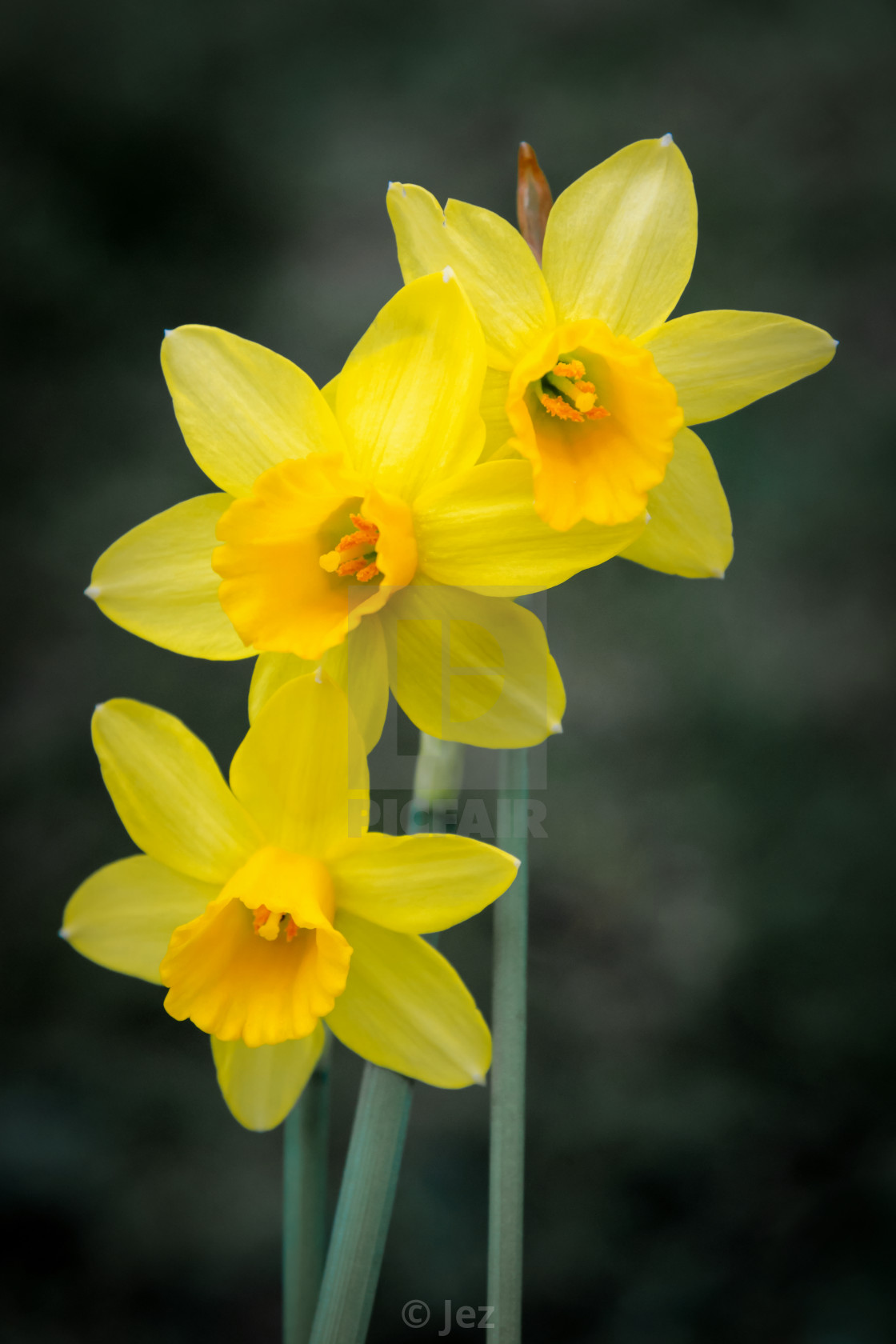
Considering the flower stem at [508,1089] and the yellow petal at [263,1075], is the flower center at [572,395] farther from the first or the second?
the yellow petal at [263,1075]

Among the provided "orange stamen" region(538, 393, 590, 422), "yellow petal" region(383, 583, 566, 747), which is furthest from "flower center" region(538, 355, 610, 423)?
"yellow petal" region(383, 583, 566, 747)

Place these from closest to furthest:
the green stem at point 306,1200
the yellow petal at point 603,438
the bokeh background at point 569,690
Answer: the yellow petal at point 603,438 → the green stem at point 306,1200 → the bokeh background at point 569,690

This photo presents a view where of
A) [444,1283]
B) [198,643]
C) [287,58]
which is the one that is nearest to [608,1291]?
[444,1283]

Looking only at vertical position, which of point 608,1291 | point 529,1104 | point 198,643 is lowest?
point 608,1291

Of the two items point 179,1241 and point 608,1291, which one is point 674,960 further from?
point 179,1241

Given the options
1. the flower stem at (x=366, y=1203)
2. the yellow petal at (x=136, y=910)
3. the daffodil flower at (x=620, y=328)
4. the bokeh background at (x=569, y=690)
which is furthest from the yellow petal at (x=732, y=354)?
the bokeh background at (x=569, y=690)

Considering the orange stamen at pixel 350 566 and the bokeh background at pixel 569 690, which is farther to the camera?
the bokeh background at pixel 569 690
